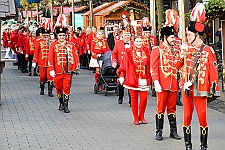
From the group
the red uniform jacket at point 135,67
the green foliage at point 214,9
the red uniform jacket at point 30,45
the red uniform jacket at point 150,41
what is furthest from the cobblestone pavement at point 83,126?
the red uniform jacket at point 30,45

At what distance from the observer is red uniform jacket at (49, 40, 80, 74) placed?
14.1m

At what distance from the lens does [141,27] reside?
675 inches

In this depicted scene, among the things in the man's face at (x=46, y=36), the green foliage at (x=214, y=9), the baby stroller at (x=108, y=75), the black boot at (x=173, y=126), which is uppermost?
the green foliage at (x=214, y=9)

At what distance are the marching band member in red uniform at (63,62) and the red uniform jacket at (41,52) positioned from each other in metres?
4.04

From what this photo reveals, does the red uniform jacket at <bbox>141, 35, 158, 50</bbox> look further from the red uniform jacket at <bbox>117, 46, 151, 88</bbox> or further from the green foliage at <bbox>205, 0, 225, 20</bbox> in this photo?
the red uniform jacket at <bbox>117, 46, 151, 88</bbox>

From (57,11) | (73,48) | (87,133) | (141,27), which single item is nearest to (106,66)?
(141,27)

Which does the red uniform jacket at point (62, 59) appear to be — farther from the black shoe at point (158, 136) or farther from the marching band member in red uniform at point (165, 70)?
the black shoe at point (158, 136)

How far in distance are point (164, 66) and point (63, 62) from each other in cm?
400

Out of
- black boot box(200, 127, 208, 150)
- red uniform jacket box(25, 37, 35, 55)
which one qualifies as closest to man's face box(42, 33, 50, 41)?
red uniform jacket box(25, 37, 35, 55)

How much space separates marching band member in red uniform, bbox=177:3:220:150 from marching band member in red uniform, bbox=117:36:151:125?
2.88 metres

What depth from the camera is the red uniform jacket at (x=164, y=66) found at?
1062 cm

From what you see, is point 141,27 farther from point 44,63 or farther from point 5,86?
point 5,86

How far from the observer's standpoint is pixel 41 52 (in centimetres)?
1856

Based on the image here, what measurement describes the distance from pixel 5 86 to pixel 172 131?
11178mm
